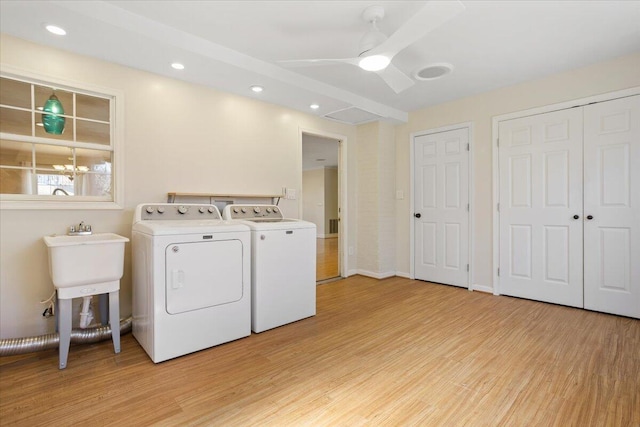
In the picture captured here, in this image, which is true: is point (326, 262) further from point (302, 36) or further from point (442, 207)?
point (302, 36)

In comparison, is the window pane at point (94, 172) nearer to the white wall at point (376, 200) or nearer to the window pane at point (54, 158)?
the window pane at point (54, 158)

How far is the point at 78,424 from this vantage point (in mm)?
1514

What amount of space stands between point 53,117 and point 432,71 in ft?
11.0

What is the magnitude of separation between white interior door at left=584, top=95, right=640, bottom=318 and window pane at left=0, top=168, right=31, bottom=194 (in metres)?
4.96

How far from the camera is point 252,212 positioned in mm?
3322

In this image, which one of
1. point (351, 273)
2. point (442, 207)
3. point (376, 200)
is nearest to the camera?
point (442, 207)

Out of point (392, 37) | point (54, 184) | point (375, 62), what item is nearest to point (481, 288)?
point (375, 62)

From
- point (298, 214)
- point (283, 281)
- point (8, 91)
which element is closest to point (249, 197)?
point (298, 214)

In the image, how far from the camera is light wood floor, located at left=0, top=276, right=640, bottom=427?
1.57m

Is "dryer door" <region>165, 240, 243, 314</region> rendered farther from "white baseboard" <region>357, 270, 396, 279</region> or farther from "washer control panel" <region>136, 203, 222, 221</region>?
"white baseboard" <region>357, 270, 396, 279</region>

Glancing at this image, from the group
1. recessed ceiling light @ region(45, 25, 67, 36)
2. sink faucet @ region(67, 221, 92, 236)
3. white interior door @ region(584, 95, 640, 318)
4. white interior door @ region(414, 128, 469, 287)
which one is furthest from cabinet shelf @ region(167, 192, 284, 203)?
white interior door @ region(584, 95, 640, 318)

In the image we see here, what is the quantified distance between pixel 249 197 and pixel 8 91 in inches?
81.9

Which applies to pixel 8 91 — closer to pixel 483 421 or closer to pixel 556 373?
pixel 483 421

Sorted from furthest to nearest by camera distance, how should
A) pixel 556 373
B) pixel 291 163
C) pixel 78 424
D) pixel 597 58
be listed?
1. pixel 291 163
2. pixel 597 58
3. pixel 556 373
4. pixel 78 424
